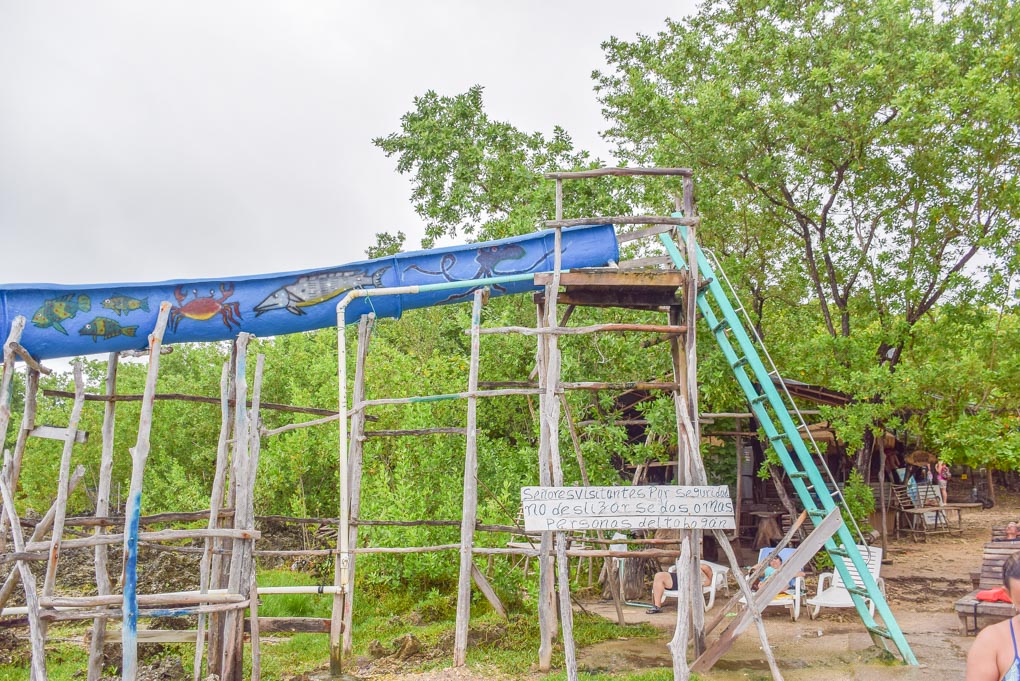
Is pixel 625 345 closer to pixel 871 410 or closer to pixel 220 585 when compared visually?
pixel 871 410

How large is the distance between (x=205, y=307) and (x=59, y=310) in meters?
1.16

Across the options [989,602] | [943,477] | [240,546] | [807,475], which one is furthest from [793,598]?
[943,477]

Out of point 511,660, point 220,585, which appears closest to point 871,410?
point 511,660

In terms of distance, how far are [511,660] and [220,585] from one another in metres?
2.85

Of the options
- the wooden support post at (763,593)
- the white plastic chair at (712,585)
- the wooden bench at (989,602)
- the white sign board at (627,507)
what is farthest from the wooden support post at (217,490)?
the wooden bench at (989,602)

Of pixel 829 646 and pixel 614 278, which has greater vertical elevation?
pixel 614 278

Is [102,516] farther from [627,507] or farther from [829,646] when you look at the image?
[829,646]

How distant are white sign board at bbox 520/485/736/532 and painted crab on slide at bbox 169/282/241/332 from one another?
3.04 m

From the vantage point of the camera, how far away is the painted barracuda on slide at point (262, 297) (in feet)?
23.3

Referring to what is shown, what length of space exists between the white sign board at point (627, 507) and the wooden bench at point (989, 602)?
2.82 m

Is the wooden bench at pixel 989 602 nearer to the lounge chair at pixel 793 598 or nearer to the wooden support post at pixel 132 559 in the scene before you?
the lounge chair at pixel 793 598

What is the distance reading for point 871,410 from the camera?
9758mm

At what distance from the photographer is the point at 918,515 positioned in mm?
16969

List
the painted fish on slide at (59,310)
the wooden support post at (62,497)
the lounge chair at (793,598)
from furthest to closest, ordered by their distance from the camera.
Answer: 1. the lounge chair at (793,598)
2. the painted fish on slide at (59,310)
3. the wooden support post at (62,497)
